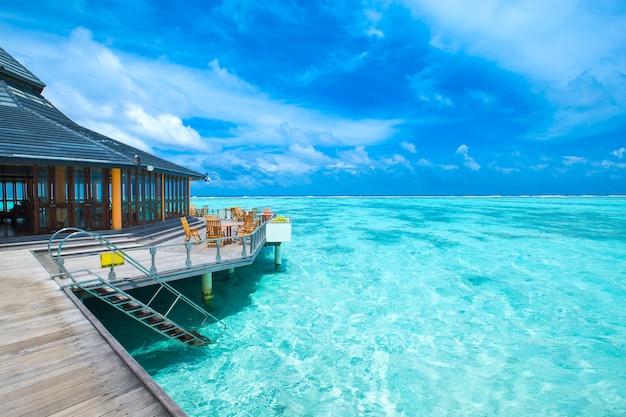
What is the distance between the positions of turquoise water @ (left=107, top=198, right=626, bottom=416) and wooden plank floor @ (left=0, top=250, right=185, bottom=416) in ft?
9.91

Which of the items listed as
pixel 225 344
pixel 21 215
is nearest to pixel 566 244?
pixel 225 344

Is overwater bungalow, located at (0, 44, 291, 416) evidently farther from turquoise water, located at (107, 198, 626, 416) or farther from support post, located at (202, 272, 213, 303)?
turquoise water, located at (107, 198, 626, 416)

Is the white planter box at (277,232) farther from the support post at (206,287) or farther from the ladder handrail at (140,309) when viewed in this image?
the ladder handrail at (140,309)

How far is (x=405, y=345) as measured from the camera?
9.15 m

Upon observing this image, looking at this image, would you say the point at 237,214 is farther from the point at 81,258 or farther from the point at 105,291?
the point at 105,291

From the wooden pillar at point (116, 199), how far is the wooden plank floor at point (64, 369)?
26.0ft

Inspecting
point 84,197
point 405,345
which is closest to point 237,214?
point 84,197

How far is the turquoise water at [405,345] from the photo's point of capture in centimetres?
685

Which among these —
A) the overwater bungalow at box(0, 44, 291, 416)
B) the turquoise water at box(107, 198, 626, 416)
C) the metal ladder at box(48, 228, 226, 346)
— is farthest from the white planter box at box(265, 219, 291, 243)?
the metal ladder at box(48, 228, 226, 346)

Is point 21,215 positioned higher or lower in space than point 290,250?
higher

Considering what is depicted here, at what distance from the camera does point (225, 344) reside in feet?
29.2

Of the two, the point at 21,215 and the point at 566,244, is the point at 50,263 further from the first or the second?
the point at 566,244

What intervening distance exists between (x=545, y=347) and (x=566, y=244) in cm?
2148

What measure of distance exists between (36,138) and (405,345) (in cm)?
1553
